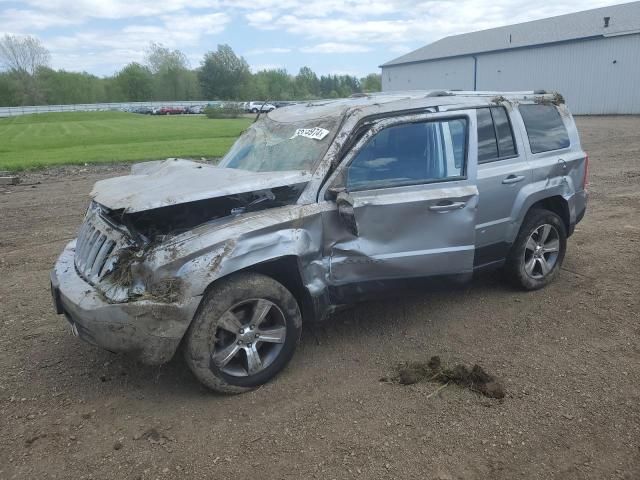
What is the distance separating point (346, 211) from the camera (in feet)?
12.3

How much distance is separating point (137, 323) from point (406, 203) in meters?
2.08

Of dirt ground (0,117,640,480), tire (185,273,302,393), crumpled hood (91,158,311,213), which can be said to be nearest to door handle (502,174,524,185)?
dirt ground (0,117,640,480)

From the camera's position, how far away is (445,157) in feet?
14.1

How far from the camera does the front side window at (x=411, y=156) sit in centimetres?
402

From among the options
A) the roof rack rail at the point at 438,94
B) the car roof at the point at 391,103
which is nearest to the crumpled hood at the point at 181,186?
the car roof at the point at 391,103

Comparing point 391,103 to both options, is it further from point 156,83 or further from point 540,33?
point 156,83

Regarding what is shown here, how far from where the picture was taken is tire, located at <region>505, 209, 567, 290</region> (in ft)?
16.5

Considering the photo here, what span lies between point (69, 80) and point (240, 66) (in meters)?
29.2

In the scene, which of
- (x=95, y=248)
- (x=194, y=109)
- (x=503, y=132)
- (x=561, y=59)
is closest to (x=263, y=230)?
(x=95, y=248)

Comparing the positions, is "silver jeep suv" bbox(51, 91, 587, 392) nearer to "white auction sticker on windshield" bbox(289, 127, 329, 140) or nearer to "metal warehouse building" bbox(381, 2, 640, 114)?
"white auction sticker on windshield" bbox(289, 127, 329, 140)

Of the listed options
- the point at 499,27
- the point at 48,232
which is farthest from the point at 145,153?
the point at 499,27

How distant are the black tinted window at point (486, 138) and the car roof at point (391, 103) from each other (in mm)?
Answer: 97

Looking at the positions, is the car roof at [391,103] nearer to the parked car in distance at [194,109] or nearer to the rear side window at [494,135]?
the rear side window at [494,135]

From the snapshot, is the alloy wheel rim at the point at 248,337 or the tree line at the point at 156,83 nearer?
the alloy wheel rim at the point at 248,337
